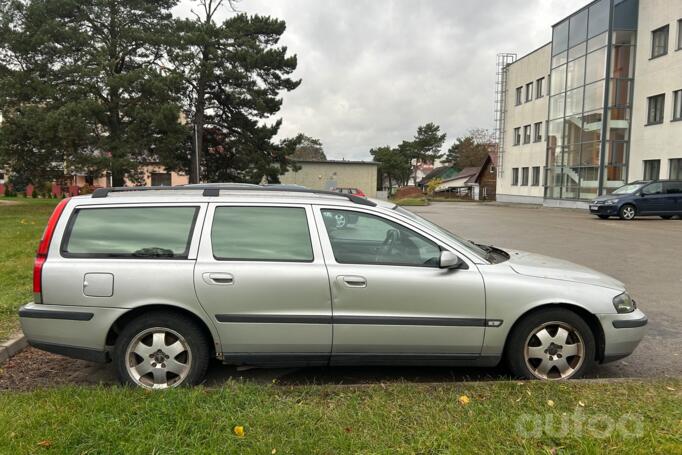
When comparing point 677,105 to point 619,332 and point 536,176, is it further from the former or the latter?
point 619,332

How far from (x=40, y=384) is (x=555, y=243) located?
11663 mm

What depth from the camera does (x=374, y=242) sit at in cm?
388

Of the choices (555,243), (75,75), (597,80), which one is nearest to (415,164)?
(597,80)

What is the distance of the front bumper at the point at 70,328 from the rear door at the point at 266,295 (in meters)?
0.74

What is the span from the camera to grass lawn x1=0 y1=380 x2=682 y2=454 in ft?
9.11

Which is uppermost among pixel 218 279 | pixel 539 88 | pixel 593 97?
pixel 539 88

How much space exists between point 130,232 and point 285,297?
4.35ft

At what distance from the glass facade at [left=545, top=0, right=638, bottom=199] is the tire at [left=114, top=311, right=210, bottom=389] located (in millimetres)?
29353

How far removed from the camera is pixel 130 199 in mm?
3881

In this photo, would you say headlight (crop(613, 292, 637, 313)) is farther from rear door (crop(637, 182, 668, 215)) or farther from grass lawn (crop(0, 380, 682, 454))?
rear door (crop(637, 182, 668, 215))

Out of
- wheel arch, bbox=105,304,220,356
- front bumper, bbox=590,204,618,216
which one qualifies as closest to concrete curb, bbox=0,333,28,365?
wheel arch, bbox=105,304,220,356

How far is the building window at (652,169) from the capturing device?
2544 cm

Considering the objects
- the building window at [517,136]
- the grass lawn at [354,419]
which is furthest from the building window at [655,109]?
the grass lawn at [354,419]

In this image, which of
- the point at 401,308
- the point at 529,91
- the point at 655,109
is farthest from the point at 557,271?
the point at 529,91
